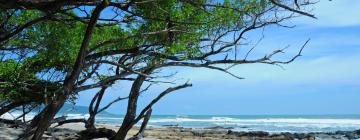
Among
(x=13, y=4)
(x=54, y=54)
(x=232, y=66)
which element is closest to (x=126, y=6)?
(x=13, y=4)

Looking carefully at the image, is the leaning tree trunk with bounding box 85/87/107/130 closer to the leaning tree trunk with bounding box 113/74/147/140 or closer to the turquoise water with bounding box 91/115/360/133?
the leaning tree trunk with bounding box 113/74/147/140

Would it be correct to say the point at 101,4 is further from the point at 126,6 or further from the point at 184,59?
the point at 184,59

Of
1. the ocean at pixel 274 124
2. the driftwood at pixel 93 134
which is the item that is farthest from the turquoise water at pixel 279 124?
the driftwood at pixel 93 134

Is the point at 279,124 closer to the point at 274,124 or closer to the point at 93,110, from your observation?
the point at 274,124

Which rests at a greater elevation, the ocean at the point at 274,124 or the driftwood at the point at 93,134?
the ocean at the point at 274,124

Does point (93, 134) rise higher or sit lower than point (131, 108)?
lower

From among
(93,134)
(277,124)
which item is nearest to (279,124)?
(277,124)

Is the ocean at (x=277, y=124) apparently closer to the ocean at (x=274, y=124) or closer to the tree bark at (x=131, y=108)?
the ocean at (x=274, y=124)

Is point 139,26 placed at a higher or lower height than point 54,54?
higher

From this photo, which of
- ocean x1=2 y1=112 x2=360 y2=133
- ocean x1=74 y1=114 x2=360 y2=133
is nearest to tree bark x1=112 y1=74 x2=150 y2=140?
ocean x1=2 y1=112 x2=360 y2=133

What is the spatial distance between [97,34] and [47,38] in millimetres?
1163

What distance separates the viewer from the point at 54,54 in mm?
8352

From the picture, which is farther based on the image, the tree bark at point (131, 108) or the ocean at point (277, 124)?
the ocean at point (277, 124)

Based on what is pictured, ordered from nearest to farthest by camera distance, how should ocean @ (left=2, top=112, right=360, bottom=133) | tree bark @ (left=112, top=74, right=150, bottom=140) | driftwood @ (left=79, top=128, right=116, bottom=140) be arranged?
tree bark @ (left=112, top=74, right=150, bottom=140)
driftwood @ (left=79, top=128, right=116, bottom=140)
ocean @ (left=2, top=112, right=360, bottom=133)
